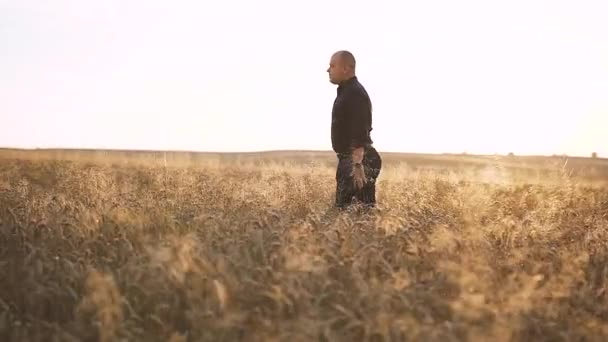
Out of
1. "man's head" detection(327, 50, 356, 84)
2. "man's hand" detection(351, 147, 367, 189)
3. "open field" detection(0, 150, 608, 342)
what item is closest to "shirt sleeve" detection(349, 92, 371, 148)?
"man's hand" detection(351, 147, 367, 189)

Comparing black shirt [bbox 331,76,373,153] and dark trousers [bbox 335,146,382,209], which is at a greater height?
black shirt [bbox 331,76,373,153]

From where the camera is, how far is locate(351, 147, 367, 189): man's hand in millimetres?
6566

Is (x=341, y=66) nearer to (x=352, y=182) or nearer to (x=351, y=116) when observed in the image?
(x=351, y=116)

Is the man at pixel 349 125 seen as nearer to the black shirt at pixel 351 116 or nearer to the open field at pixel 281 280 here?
the black shirt at pixel 351 116

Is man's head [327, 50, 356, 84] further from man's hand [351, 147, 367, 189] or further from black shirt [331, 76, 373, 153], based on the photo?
man's hand [351, 147, 367, 189]

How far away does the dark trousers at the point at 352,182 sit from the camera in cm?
685

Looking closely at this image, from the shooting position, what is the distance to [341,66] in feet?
22.1

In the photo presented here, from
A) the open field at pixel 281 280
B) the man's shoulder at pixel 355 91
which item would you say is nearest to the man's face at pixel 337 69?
the man's shoulder at pixel 355 91

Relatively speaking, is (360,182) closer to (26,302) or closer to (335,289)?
(335,289)

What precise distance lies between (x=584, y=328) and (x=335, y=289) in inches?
57.8

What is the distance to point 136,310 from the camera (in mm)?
3672

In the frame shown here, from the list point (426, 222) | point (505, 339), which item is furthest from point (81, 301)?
point (426, 222)

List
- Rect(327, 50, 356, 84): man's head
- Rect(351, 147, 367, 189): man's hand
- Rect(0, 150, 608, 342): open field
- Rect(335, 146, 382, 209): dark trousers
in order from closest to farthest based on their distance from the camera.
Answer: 1. Rect(0, 150, 608, 342): open field
2. Rect(351, 147, 367, 189): man's hand
3. Rect(327, 50, 356, 84): man's head
4. Rect(335, 146, 382, 209): dark trousers

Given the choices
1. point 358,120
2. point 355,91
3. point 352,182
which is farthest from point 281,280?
point 355,91
